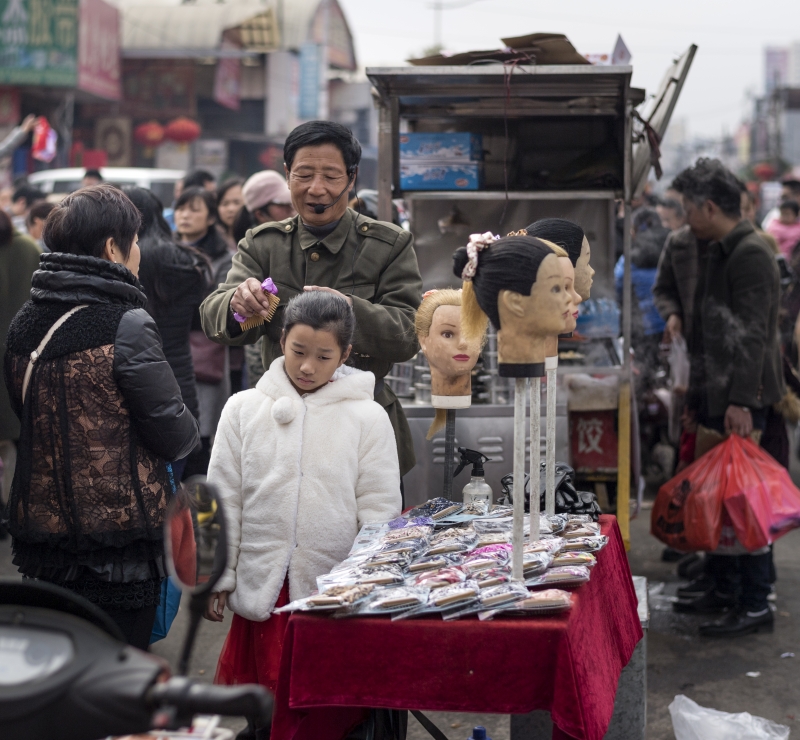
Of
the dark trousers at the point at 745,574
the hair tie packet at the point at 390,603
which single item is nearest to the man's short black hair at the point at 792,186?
the dark trousers at the point at 745,574

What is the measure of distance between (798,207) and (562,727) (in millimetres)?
9357

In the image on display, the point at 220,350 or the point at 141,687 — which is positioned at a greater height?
the point at 220,350

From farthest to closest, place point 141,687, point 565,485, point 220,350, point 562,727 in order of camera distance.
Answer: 1. point 220,350
2. point 565,485
3. point 562,727
4. point 141,687

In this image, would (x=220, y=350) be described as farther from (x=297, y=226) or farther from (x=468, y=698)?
(x=468, y=698)

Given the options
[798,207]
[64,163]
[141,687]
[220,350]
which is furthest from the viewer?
[64,163]

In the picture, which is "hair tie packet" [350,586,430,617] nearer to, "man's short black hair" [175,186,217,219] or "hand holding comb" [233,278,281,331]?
"hand holding comb" [233,278,281,331]

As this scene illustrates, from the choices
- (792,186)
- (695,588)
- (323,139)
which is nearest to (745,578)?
(695,588)

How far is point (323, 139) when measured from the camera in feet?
9.64

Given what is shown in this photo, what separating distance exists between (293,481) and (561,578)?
2.57 feet

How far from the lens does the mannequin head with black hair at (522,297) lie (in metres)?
2.24

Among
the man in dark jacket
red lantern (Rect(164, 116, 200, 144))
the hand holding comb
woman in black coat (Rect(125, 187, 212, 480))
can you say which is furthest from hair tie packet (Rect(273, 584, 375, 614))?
red lantern (Rect(164, 116, 200, 144))

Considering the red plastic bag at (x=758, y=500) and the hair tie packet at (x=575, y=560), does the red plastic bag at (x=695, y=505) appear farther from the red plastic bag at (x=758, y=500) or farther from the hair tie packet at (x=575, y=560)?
the hair tie packet at (x=575, y=560)

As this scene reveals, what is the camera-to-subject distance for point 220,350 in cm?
502

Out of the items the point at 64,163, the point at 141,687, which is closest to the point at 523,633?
the point at 141,687
